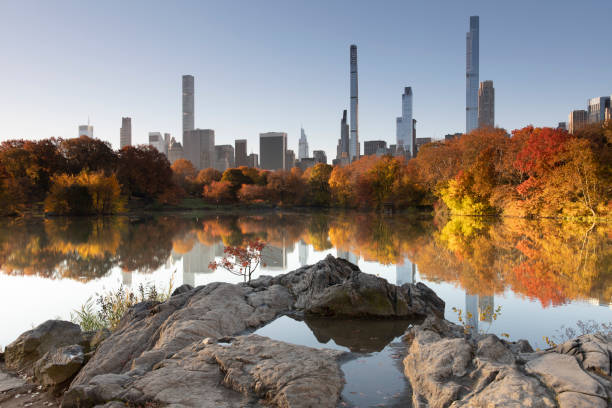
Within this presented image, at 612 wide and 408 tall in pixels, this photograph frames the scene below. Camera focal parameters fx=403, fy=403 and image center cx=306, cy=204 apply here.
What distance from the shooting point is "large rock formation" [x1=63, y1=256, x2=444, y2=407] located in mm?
4586

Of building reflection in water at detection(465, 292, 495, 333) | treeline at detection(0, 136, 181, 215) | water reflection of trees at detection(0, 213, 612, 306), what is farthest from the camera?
treeline at detection(0, 136, 181, 215)

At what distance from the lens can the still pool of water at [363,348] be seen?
503cm

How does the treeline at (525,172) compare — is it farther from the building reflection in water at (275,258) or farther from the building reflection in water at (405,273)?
the building reflection in water at (275,258)

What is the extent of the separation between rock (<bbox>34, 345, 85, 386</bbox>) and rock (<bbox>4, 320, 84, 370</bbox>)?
0.50 m

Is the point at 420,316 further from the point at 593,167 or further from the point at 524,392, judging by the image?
the point at 593,167

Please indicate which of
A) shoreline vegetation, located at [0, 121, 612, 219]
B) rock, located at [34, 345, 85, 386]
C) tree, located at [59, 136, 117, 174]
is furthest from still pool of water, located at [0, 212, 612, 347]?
tree, located at [59, 136, 117, 174]

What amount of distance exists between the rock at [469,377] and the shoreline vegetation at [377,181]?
36295mm

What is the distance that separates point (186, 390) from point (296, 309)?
4.92 meters

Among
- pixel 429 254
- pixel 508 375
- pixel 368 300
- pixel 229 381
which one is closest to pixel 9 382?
pixel 229 381

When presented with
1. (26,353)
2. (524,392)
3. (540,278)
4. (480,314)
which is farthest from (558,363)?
(540,278)

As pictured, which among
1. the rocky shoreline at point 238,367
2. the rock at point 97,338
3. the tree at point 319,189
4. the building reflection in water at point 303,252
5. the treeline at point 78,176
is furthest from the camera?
the tree at point 319,189

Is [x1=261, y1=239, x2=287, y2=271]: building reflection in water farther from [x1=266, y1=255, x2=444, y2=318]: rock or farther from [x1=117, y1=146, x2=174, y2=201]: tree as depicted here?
[x1=117, y1=146, x2=174, y2=201]: tree

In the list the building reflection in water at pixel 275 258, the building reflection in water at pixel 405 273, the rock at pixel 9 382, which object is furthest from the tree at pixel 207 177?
the rock at pixel 9 382

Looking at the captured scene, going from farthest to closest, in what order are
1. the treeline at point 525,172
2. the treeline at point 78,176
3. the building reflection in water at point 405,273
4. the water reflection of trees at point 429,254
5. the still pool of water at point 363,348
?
the treeline at point 78,176, the treeline at point 525,172, the building reflection in water at point 405,273, the water reflection of trees at point 429,254, the still pool of water at point 363,348
